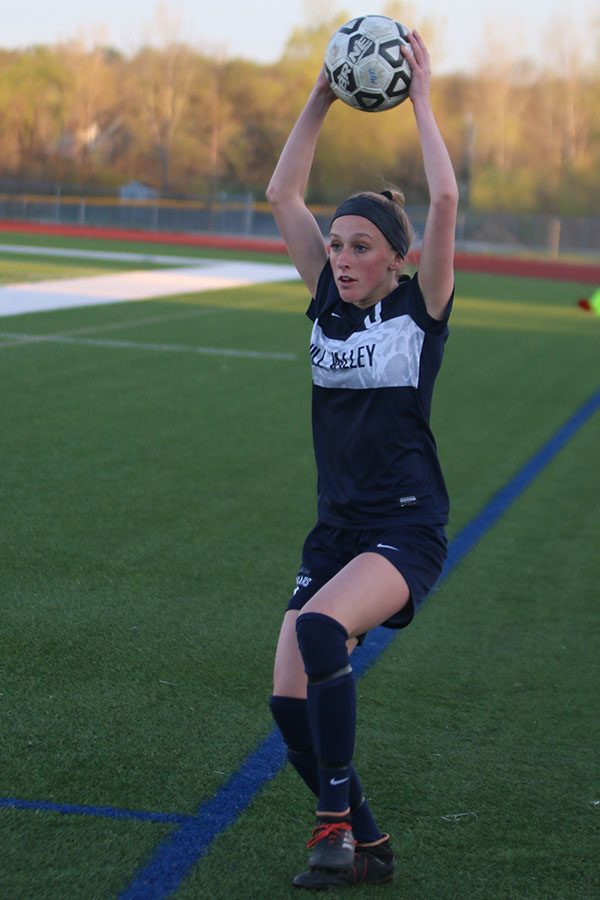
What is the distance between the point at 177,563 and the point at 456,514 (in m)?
2.31

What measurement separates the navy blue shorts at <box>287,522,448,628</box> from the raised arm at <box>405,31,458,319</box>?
644mm

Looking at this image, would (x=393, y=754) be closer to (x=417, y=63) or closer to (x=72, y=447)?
(x=417, y=63)

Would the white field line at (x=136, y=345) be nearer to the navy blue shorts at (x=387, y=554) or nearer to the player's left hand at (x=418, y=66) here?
the player's left hand at (x=418, y=66)

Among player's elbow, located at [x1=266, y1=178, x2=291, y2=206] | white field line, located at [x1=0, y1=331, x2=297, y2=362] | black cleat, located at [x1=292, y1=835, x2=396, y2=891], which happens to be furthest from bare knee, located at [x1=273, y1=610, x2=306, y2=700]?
white field line, located at [x1=0, y1=331, x2=297, y2=362]

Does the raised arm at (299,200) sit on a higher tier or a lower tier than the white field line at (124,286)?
higher

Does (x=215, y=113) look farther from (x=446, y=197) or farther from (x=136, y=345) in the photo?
(x=446, y=197)

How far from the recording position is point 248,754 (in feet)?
14.0

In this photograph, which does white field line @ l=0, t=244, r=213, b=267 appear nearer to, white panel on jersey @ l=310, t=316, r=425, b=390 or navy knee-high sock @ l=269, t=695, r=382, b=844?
white panel on jersey @ l=310, t=316, r=425, b=390

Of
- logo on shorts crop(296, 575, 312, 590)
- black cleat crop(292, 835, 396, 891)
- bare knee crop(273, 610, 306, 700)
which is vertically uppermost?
logo on shorts crop(296, 575, 312, 590)

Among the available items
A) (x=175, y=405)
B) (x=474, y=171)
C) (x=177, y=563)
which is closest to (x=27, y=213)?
(x=474, y=171)

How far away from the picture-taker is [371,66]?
13.6 feet

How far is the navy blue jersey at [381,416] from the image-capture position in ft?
11.9

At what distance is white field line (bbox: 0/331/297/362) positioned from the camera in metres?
15.1

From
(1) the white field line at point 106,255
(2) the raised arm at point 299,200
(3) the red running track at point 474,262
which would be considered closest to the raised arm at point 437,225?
(2) the raised arm at point 299,200
